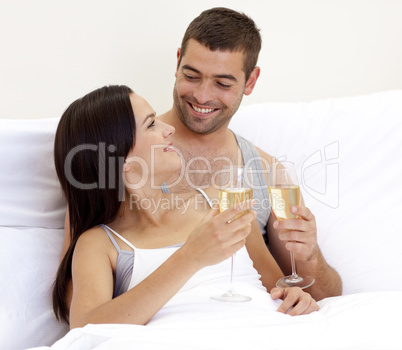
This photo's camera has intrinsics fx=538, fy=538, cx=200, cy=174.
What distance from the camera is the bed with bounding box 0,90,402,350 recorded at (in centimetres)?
134

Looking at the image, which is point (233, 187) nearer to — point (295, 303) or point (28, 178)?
point (295, 303)

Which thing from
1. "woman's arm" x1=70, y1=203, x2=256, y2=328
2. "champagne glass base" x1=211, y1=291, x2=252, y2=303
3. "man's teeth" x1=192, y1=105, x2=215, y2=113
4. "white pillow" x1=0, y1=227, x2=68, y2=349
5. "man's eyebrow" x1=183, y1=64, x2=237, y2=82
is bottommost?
"white pillow" x1=0, y1=227, x2=68, y2=349

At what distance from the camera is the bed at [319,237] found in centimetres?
134

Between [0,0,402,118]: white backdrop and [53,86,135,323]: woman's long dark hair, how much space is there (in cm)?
75

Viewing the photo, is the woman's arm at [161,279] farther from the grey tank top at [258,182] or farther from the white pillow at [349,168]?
the white pillow at [349,168]

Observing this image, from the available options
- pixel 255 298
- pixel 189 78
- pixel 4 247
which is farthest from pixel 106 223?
pixel 189 78

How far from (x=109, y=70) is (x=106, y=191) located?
3.08 ft

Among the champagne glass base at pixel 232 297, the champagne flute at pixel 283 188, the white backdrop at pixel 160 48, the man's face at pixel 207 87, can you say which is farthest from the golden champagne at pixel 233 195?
the white backdrop at pixel 160 48

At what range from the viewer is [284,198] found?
1.60 m

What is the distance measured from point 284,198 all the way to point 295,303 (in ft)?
1.10

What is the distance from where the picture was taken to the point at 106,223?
182cm

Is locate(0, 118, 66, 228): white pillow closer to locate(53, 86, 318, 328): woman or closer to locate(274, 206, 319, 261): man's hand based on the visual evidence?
locate(53, 86, 318, 328): woman

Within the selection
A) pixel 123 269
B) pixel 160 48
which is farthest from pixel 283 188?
pixel 160 48

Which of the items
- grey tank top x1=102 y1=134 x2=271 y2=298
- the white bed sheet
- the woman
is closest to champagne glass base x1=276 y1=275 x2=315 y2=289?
the woman
